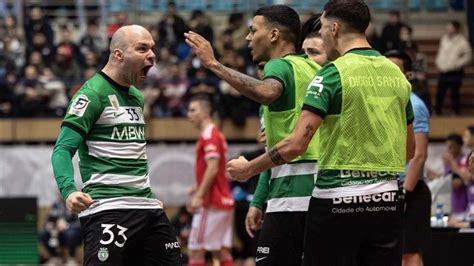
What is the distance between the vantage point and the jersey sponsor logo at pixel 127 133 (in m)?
8.27

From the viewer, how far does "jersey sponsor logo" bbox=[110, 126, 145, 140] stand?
8266 mm

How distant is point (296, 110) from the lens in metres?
8.20

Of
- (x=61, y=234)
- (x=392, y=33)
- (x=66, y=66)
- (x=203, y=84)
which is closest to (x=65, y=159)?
(x=61, y=234)

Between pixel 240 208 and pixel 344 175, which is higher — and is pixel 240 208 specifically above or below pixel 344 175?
below

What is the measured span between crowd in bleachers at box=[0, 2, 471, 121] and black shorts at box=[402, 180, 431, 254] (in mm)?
9776

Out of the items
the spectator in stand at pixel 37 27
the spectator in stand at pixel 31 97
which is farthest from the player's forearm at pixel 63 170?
the spectator in stand at pixel 37 27

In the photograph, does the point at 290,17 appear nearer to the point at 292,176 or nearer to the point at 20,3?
the point at 292,176

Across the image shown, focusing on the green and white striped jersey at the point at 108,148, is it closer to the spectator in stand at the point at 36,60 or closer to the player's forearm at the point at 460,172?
the player's forearm at the point at 460,172

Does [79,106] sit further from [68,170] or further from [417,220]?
[417,220]

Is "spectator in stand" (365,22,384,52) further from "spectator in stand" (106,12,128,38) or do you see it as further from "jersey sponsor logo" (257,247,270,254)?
"jersey sponsor logo" (257,247,270,254)

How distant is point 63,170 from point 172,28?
1599cm

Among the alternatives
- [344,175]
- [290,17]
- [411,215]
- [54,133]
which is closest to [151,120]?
[54,133]

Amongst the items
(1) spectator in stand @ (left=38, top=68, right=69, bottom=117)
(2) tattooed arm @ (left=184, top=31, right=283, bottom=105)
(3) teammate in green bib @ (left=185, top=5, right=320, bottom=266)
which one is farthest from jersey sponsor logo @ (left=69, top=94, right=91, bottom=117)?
(1) spectator in stand @ (left=38, top=68, right=69, bottom=117)

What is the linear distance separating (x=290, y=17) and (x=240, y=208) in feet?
34.5
